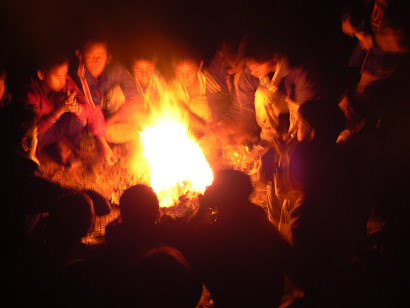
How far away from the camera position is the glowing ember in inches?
196

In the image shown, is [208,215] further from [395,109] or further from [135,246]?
[395,109]

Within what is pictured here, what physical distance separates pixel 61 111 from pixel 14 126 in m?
1.68

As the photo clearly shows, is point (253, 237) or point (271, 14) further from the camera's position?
point (271, 14)

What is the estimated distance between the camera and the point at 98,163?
19.0 ft

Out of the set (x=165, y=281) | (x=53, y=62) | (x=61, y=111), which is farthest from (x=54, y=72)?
(x=165, y=281)

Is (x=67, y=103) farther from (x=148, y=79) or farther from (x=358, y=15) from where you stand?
(x=358, y=15)

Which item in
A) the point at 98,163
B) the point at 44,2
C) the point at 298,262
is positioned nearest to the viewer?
the point at 298,262

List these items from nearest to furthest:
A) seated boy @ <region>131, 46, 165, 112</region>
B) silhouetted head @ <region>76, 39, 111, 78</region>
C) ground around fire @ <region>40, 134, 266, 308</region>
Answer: ground around fire @ <region>40, 134, 266, 308</region>
silhouetted head @ <region>76, 39, 111, 78</region>
seated boy @ <region>131, 46, 165, 112</region>

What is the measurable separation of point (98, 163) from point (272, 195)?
327cm

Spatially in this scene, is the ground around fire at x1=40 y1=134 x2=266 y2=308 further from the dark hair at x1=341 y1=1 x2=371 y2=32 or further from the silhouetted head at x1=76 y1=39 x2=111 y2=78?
the dark hair at x1=341 y1=1 x2=371 y2=32

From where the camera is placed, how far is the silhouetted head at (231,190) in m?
2.63

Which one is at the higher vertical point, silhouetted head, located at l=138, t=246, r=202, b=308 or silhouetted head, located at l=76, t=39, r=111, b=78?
silhouetted head, located at l=76, t=39, r=111, b=78

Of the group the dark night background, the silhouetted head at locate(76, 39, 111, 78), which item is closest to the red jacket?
the silhouetted head at locate(76, 39, 111, 78)

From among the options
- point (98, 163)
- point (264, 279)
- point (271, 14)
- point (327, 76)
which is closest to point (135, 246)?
point (264, 279)
